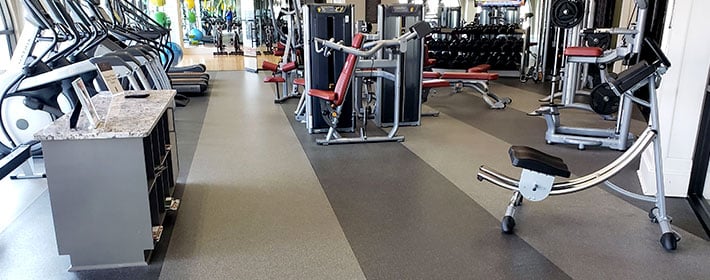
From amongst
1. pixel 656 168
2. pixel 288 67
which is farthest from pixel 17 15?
pixel 656 168

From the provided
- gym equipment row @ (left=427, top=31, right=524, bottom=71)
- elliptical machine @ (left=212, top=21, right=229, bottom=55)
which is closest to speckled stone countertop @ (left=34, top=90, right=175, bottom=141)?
gym equipment row @ (left=427, top=31, right=524, bottom=71)

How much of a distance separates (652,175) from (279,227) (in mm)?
2530

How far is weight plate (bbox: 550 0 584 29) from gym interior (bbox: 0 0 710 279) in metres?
0.28

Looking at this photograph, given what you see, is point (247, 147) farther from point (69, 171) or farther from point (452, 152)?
point (69, 171)

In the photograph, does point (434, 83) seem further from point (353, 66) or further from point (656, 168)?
point (656, 168)

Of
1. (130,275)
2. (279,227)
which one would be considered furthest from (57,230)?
(279,227)

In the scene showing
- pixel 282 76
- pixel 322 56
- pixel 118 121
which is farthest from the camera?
pixel 282 76

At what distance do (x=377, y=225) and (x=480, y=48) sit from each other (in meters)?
7.77

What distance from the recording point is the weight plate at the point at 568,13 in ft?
20.8

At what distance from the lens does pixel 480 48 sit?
32.5 ft

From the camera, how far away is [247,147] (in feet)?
15.3

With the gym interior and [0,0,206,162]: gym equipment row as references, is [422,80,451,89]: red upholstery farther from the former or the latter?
[0,0,206,162]: gym equipment row

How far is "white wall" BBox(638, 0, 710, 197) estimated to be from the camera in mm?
3113

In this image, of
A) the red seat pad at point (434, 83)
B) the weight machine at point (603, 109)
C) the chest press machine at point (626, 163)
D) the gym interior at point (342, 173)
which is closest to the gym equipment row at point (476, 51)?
the gym interior at point (342, 173)
